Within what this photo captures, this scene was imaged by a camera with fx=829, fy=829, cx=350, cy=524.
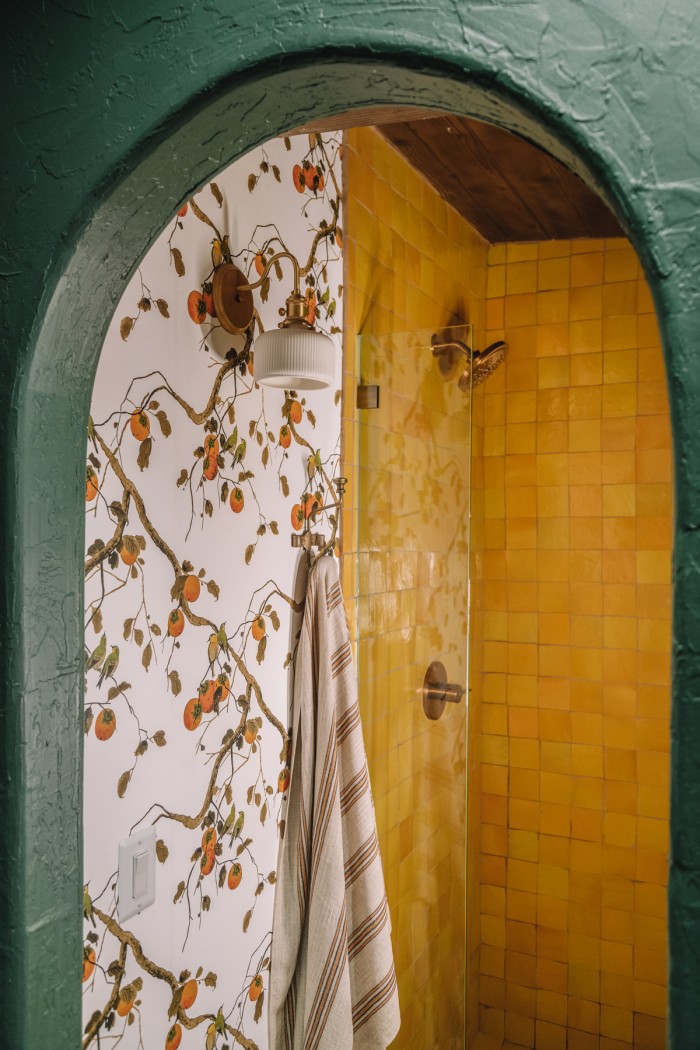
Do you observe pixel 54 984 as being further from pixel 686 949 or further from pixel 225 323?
pixel 225 323

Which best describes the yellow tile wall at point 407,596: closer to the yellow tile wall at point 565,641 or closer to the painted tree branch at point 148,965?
the yellow tile wall at point 565,641

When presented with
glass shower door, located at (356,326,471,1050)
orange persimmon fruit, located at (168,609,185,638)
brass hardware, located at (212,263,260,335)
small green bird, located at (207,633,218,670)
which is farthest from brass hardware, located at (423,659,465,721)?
Answer: brass hardware, located at (212,263,260,335)

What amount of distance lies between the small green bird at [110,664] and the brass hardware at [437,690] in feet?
3.18

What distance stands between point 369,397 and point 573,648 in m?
1.18

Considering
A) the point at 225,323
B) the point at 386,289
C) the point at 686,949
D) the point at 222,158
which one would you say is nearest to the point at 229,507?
the point at 225,323

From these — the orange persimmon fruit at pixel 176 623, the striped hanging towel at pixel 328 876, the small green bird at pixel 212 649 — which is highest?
the orange persimmon fruit at pixel 176 623

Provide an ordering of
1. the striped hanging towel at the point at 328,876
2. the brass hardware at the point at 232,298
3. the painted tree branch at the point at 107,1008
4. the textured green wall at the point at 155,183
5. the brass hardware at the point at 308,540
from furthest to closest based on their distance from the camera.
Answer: the brass hardware at the point at 308,540, the striped hanging towel at the point at 328,876, the brass hardware at the point at 232,298, the painted tree branch at the point at 107,1008, the textured green wall at the point at 155,183

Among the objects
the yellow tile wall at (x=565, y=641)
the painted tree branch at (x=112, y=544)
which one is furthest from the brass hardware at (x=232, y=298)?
the yellow tile wall at (x=565, y=641)

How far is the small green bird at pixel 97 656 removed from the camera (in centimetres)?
107

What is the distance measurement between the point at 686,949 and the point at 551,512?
7.25 ft

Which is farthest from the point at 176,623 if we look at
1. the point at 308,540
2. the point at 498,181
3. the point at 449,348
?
the point at 498,181

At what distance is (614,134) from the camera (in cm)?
52

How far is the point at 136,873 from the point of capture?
115cm

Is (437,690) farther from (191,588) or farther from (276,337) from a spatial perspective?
(276,337)
